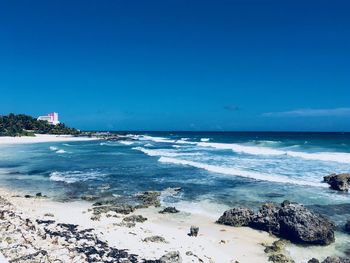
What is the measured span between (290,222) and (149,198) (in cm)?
786

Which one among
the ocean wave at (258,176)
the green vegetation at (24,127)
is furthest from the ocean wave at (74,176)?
the green vegetation at (24,127)

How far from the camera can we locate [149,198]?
18.6 m

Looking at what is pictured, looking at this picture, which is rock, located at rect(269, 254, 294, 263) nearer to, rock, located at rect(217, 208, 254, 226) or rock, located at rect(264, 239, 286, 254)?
rock, located at rect(264, 239, 286, 254)

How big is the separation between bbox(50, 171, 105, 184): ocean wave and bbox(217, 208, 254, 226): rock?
42.8 ft

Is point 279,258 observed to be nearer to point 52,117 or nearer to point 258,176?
point 258,176

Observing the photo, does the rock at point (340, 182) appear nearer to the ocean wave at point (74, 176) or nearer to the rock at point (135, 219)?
the rock at point (135, 219)

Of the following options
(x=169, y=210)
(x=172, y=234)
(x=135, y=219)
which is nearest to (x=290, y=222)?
(x=172, y=234)

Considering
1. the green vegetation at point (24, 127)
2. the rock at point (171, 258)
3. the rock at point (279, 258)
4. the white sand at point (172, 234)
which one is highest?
the green vegetation at point (24, 127)

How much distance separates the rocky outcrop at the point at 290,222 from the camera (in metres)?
12.1

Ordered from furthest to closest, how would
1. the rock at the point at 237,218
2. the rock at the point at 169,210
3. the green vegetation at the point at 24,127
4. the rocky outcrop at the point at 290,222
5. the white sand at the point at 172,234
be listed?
the green vegetation at the point at 24,127 → the rock at the point at 169,210 → the rock at the point at 237,218 → the rocky outcrop at the point at 290,222 → the white sand at the point at 172,234

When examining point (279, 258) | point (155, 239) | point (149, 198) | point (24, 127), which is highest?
point (24, 127)

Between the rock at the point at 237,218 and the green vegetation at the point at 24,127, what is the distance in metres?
85.5

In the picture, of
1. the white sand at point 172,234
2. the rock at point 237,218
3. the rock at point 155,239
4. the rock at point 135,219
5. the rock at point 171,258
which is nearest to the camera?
the rock at point 171,258

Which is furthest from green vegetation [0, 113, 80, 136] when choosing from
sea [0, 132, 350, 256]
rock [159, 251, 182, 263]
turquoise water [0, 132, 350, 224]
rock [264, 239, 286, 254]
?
rock [159, 251, 182, 263]
